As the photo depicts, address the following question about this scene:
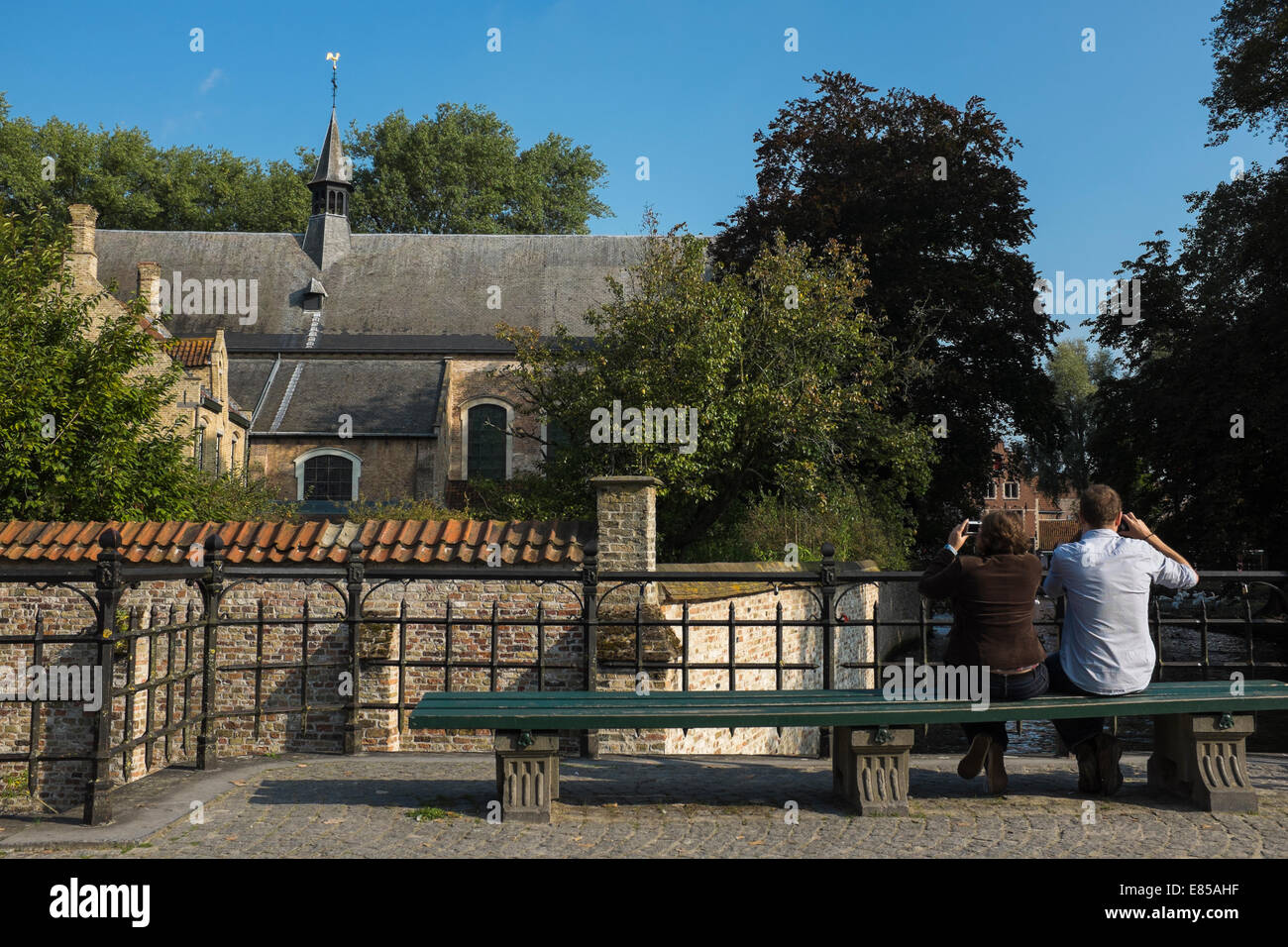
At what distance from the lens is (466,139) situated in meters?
46.5

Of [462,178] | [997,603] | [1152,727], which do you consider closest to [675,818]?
[997,603]

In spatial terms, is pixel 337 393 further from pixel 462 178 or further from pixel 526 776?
pixel 526 776

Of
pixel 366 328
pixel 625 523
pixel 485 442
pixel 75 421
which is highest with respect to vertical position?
pixel 366 328

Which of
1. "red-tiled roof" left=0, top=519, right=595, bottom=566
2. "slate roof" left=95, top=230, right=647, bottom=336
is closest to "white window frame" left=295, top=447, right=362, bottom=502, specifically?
"slate roof" left=95, top=230, right=647, bottom=336

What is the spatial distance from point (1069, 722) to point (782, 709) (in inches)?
65.9

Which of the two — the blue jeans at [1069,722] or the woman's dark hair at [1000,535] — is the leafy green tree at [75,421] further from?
the blue jeans at [1069,722]

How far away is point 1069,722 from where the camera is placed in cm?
573

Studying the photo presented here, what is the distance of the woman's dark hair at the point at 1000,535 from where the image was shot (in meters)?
5.45

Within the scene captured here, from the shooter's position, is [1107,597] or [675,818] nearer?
[675,818]

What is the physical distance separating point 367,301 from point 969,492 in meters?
22.1

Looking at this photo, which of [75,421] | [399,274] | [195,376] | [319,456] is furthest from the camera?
[399,274]

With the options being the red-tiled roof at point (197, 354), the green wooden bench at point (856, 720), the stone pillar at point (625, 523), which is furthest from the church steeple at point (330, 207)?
the green wooden bench at point (856, 720)

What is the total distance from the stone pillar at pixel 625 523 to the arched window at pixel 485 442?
26462mm
